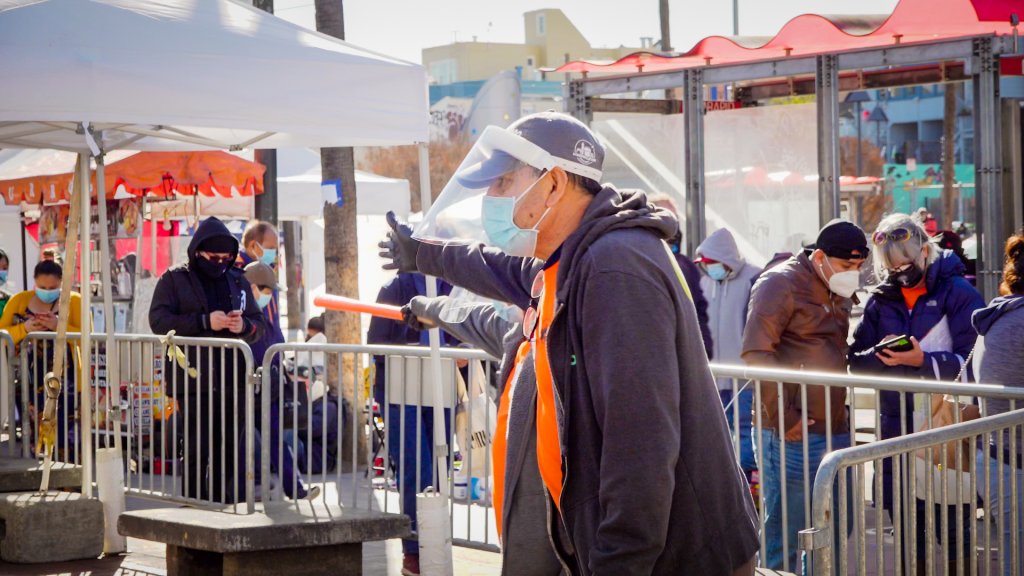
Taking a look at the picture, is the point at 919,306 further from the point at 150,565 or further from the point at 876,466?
the point at 150,565

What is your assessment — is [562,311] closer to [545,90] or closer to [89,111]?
[89,111]

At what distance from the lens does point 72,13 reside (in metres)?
6.30

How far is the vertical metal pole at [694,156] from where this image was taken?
11.6 metres

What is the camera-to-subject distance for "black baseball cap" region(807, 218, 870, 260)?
6738 millimetres

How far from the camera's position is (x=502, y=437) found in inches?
141

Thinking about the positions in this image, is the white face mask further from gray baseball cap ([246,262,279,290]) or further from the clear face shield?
gray baseball cap ([246,262,279,290])

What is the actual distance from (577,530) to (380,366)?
4.62m

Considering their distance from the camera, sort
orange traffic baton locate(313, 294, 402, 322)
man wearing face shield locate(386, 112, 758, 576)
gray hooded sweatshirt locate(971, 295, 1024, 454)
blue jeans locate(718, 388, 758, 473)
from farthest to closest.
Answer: blue jeans locate(718, 388, 758, 473) < gray hooded sweatshirt locate(971, 295, 1024, 454) < orange traffic baton locate(313, 294, 402, 322) < man wearing face shield locate(386, 112, 758, 576)

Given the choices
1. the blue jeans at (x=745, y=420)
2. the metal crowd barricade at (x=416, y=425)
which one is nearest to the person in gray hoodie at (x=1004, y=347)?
the blue jeans at (x=745, y=420)

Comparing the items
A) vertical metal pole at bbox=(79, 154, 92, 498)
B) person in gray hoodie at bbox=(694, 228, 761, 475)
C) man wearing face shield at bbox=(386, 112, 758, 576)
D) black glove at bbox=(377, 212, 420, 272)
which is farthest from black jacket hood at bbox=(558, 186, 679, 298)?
person in gray hoodie at bbox=(694, 228, 761, 475)

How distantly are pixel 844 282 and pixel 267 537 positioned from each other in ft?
10.00

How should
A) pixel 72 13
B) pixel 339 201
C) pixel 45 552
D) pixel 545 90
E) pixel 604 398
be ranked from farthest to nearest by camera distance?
pixel 545 90, pixel 339 201, pixel 45 552, pixel 72 13, pixel 604 398

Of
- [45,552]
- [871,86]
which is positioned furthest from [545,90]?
[45,552]

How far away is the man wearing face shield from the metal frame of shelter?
699 centimetres
